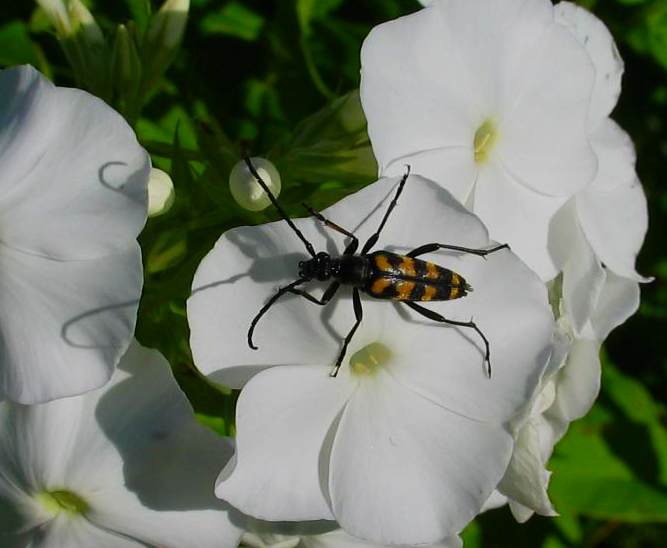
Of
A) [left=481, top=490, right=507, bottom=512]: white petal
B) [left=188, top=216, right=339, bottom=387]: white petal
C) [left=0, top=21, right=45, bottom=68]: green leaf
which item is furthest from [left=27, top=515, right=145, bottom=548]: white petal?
[left=0, top=21, right=45, bottom=68]: green leaf

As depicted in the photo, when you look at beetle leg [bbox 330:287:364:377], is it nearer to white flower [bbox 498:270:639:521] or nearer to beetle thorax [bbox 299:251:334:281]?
beetle thorax [bbox 299:251:334:281]

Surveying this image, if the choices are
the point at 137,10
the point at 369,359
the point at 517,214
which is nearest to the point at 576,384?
the point at 517,214

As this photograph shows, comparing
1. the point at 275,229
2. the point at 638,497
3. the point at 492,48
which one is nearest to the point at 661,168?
the point at 638,497

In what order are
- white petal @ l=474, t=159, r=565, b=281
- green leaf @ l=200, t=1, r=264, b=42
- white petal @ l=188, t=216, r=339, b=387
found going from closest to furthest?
white petal @ l=188, t=216, r=339, b=387, white petal @ l=474, t=159, r=565, b=281, green leaf @ l=200, t=1, r=264, b=42

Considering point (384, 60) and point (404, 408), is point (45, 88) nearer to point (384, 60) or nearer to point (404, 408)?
point (384, 60)

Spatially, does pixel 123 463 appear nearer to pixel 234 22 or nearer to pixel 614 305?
pixel 614 305
